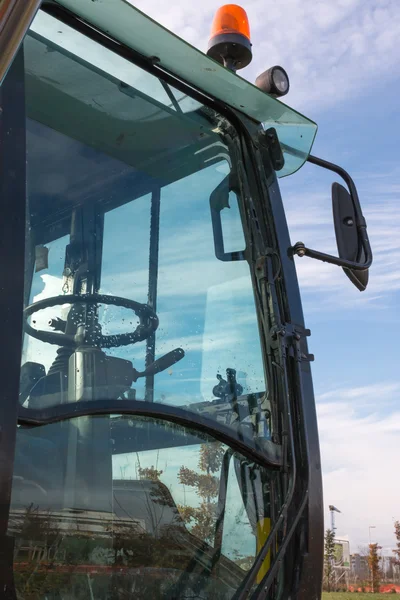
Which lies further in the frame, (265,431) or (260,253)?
(260,253)

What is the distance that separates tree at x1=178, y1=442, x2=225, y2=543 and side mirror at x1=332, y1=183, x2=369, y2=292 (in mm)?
879

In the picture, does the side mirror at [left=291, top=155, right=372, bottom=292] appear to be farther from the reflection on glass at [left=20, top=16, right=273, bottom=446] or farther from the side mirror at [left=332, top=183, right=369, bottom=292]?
the reflection on glass at [left=20, top=16, right=273, bottom=446]

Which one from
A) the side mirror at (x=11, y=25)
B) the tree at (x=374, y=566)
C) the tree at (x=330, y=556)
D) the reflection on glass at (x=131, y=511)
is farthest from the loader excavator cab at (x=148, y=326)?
the tree at (x=374, y=566)

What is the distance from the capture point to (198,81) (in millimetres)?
2498

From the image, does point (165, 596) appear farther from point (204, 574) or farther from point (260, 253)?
point (260, 253)

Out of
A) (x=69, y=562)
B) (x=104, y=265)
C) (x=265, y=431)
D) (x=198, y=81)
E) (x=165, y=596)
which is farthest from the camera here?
(x=198, y=81)

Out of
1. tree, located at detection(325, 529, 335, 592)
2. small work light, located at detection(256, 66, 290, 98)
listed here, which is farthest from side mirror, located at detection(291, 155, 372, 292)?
tree, located at detection(325, 529, 335, 592)

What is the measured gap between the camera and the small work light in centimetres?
270

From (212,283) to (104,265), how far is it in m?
0.44

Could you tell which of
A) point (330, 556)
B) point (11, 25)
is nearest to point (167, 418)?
point (11, 25)

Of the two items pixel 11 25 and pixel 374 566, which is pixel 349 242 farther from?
pixel 374 566

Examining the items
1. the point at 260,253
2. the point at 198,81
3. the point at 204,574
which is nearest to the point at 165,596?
the point at 204,574

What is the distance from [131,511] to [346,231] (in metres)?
1.30

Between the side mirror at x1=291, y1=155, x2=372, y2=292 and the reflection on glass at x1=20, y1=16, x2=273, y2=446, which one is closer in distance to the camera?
the reflection on glass at x1=20, y1=16, x2=273, y2=446
